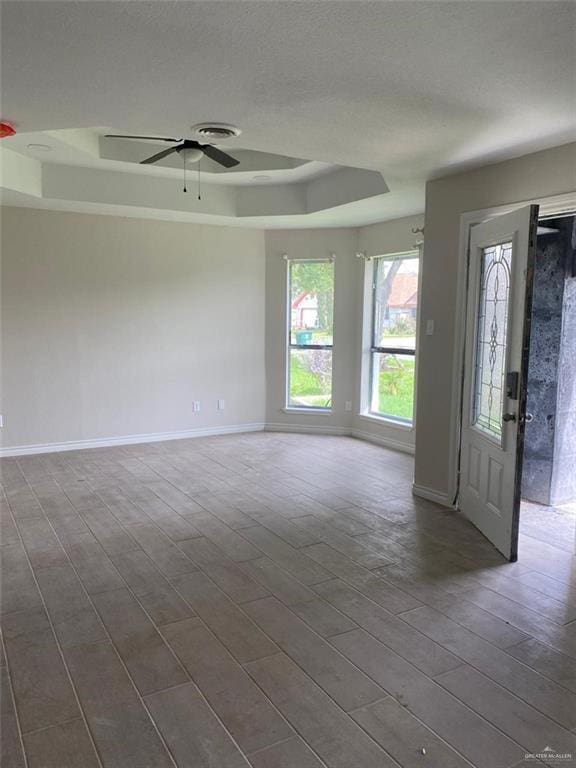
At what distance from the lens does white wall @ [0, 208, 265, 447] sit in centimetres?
564

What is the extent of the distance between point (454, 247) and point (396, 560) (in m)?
2.30

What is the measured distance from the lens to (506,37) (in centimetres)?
206

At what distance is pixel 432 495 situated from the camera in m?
4.39

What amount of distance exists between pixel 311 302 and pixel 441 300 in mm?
2807

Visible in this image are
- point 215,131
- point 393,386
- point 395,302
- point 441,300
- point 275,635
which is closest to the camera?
point 275,635

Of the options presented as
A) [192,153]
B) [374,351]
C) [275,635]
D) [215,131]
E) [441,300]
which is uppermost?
[192,153]

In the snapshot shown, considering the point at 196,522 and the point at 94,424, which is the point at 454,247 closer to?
the point at 196,522

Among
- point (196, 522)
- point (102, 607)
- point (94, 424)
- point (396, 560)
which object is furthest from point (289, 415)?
point (102, 607)

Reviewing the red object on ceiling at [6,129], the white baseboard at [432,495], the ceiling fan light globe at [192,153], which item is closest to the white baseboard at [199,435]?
the white baseboard at [432,495]

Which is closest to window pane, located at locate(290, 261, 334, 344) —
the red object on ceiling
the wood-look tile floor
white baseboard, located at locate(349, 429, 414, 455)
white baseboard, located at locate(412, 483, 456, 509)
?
white baseboard, located at locate(349, 429, 414, 455)

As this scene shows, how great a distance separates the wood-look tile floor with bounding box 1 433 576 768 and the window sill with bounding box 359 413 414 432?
Result: 1709mm

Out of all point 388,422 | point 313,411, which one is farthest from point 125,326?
point 388,422

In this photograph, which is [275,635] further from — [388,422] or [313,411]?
[313,411]

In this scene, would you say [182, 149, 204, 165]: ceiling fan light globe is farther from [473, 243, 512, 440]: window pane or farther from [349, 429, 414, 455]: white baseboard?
[349, 429, 414, 455]: white baseboard
